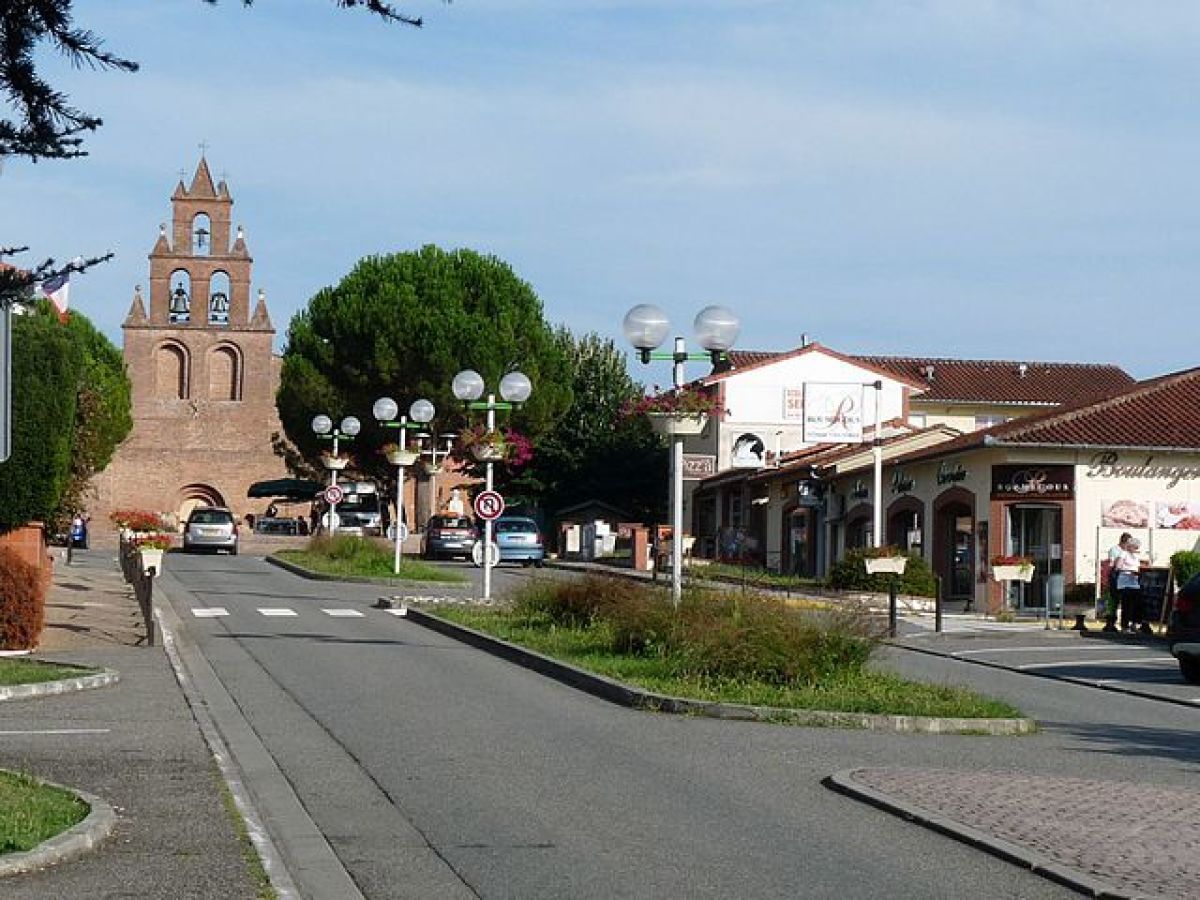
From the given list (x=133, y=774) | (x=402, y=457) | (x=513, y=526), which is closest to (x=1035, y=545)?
(x=402, y=457)

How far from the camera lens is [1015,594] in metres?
41.4

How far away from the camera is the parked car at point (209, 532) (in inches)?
2370

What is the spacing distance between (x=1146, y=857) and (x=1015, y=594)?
1305 inches

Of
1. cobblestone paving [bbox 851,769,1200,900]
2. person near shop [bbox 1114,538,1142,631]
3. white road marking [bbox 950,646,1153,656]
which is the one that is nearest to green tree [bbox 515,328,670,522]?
person near shop [bbox 1114,538,1142,631]

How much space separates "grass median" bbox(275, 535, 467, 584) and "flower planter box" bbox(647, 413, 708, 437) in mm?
19549

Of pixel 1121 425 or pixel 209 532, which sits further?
pixel 209 532

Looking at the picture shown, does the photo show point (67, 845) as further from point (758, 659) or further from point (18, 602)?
point (18, 602)

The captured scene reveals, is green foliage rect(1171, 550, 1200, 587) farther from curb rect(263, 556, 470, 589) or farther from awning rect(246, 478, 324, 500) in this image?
awning rect(246, 478, 324, 500)

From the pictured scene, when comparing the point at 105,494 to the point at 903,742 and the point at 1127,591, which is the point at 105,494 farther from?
the point at 903,742

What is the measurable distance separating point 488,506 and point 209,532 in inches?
1146

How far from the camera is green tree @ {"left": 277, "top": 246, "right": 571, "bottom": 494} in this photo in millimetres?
67250

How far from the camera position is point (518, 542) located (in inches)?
2312

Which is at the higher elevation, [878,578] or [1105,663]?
[878,578]

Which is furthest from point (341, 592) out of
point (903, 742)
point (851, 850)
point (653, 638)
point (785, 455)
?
point (785, 455)
